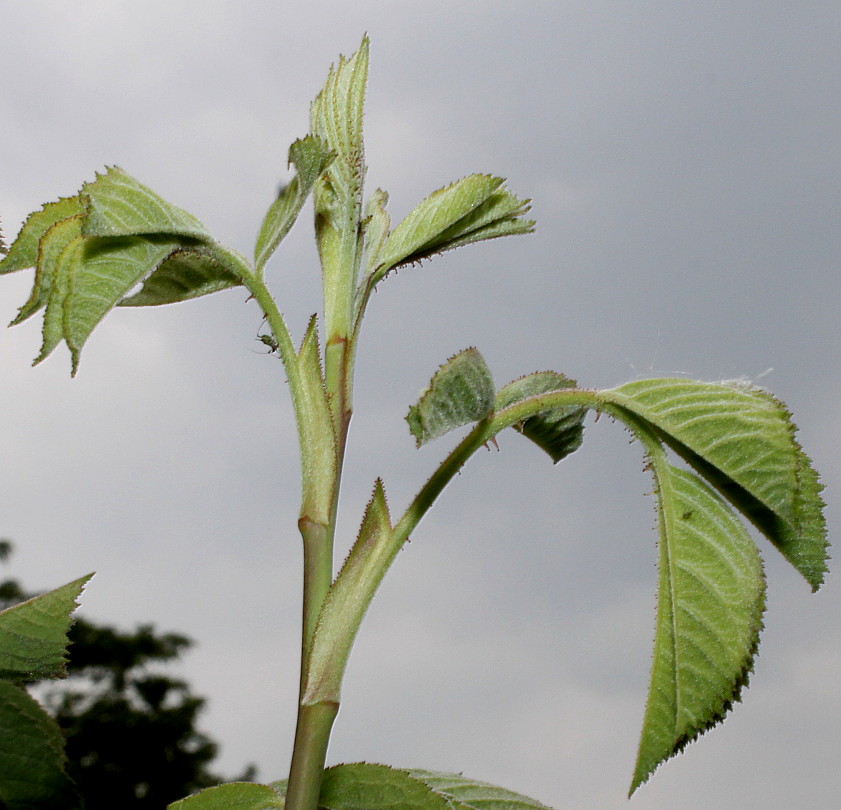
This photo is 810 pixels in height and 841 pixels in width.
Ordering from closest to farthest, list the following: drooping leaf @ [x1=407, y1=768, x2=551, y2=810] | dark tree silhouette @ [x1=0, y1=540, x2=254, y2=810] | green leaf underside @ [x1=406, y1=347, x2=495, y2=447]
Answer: green leaf underside @ [x1=406, y1=347, x2=495, y2=447], drooping leaf @ [x1=407, y1=768, x2=551, y2=810], dark tree silhouette @ [x1=0, y1=540, x2=254, y2=810]

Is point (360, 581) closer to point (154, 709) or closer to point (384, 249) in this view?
point (384, 249)

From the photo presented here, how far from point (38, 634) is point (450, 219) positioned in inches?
24.3

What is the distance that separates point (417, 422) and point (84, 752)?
9.13 m

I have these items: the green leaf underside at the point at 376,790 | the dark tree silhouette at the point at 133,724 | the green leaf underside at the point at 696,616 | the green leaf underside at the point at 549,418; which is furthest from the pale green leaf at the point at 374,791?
the dark tree silhouette at the point at 133,724

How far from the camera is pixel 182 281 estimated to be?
97 cm

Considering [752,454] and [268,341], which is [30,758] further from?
[752,454]

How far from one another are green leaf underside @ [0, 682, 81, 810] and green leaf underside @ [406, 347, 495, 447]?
0.45m

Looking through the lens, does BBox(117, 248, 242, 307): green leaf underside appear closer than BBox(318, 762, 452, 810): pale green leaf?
No

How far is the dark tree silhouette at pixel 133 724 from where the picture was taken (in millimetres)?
8445

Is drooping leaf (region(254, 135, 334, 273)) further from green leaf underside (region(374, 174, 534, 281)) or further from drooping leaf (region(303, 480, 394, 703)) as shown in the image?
drooping leaf (region(303, 480, 394, 703))

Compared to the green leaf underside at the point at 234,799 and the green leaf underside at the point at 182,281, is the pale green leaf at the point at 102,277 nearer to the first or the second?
the green leaf underside at the point at 182,281

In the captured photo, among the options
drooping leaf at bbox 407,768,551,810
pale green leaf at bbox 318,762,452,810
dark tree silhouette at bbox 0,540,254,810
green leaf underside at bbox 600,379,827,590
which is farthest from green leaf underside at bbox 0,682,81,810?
dark tree silhouette at bbox 0,540,254,810

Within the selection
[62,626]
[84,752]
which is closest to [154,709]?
[84,752]

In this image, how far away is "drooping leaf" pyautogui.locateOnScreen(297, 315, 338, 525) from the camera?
812 millimetres
